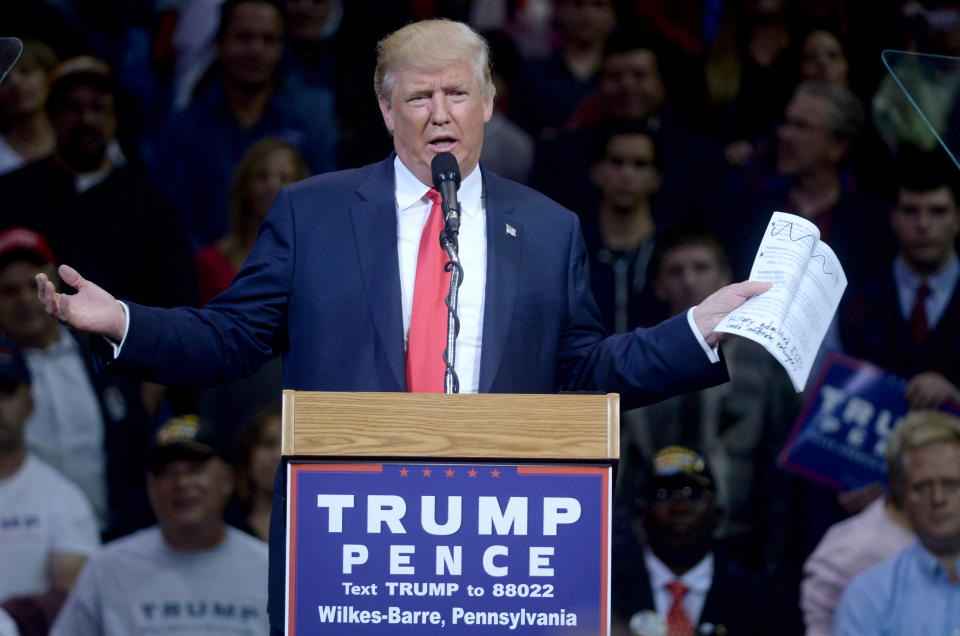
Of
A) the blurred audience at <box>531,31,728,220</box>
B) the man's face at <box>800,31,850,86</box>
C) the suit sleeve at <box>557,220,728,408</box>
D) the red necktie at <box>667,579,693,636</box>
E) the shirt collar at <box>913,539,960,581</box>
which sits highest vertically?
the man's face at <box>800,31,850,86</box>

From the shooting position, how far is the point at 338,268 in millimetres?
2836

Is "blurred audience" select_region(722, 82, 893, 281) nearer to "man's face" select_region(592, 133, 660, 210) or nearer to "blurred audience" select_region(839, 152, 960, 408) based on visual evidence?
"blurred audience" select_region(839, 152, 960, 408)

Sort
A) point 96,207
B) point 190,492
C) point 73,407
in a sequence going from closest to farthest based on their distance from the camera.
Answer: point 190,492 < point 73,407 < point 96,207

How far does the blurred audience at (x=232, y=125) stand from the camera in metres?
6.24

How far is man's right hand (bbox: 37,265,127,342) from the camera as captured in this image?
2.56 meters

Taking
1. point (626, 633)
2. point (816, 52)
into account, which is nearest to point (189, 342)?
point (626, 633)

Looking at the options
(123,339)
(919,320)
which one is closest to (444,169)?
(123,339)

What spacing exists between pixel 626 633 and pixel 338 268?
2591 millimetres

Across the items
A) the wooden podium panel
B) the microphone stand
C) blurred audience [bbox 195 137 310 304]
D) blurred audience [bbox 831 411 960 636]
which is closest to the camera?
the wooden podium panel

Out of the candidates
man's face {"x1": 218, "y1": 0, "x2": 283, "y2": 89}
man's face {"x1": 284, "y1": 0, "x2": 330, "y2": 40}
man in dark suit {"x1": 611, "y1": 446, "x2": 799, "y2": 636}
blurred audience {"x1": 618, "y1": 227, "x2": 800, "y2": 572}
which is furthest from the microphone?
man's face {"x1": 284, "y1": 0, "x2": 330, "y2": 40}

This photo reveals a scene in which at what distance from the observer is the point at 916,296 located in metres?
5.65

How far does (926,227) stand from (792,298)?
3.34m

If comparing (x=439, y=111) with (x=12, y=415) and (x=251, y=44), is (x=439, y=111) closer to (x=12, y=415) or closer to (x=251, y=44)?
(x=12, y=415)

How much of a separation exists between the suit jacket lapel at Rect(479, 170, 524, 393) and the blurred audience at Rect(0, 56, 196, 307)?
2963mm
